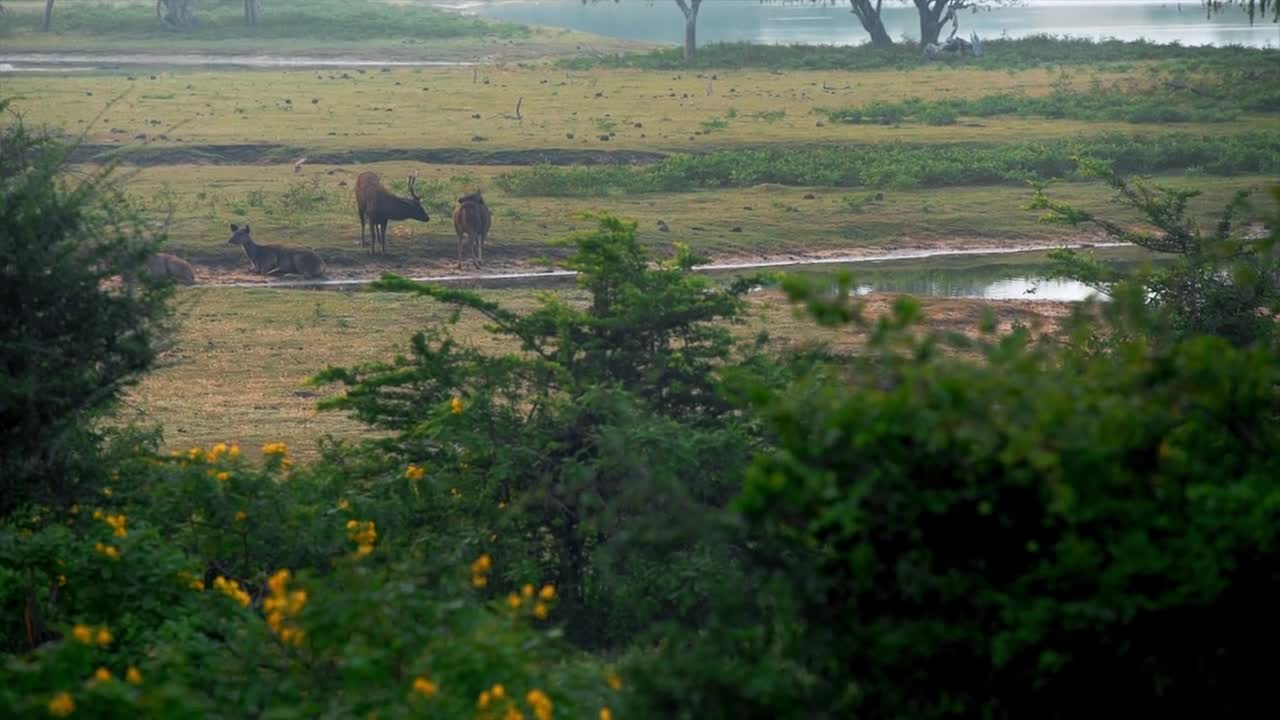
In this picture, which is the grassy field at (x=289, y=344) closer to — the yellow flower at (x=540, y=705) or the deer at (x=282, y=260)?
the deer at (x=282, y=260)

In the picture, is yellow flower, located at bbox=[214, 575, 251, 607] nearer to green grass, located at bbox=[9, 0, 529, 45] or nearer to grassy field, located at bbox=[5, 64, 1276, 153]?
grassy field, located at bbox=[5, 64, 1276, 153]

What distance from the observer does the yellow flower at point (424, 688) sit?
13.2 ft

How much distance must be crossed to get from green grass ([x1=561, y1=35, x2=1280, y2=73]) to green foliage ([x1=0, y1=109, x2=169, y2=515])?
122 feet

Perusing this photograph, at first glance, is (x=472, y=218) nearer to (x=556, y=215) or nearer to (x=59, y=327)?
(x=556, y=215)

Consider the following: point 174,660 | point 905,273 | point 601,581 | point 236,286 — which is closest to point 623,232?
point 601,581

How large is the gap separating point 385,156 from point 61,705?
75.6 feet

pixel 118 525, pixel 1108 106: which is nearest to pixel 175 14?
pixel 1108 106

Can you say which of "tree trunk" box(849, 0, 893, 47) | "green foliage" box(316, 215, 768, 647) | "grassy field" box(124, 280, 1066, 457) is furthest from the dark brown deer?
"tree trunk" box(849, 0, 893, 47)

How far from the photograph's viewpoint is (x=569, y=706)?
4406mm

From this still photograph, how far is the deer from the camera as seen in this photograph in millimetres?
18750

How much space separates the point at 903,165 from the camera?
84.2ft

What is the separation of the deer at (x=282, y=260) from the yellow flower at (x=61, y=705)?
14888mm

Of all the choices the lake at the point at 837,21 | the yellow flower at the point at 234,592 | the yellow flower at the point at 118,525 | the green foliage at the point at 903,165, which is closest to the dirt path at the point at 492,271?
the green foliage at the point at 903,165

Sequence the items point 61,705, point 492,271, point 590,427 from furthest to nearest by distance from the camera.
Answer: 1. point 492,271
2. point 590,427
3. point 61,705
